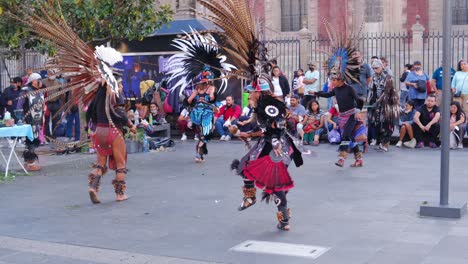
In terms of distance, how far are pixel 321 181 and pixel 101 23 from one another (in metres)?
5.78

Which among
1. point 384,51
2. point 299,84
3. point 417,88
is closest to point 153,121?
point 299,84

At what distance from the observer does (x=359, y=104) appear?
505 inches

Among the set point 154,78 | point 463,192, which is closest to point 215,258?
point 463,192

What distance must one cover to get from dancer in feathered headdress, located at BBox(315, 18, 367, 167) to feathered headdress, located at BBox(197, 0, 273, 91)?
396 cm

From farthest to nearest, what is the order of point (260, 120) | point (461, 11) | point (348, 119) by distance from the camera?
point (461, 11) → point (348, 119) → point (260, 120)

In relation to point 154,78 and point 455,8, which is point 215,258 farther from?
point 455,8

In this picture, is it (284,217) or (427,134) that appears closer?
(284,217)

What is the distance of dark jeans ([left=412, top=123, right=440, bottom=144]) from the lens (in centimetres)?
1572

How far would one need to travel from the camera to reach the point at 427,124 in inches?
621

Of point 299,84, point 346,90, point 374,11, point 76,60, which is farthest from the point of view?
point 374,11

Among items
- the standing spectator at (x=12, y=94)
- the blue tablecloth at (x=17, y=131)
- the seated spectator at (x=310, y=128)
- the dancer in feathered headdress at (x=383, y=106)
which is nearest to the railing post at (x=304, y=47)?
the seated spectator at (x=310, y=128)

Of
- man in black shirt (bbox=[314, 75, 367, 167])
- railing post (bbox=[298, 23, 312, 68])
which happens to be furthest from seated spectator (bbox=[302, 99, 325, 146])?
railing post (bbox=[298, 23, 312, 68])

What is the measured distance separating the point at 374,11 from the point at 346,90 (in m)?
18.4

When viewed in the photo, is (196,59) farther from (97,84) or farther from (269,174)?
(269,174)
